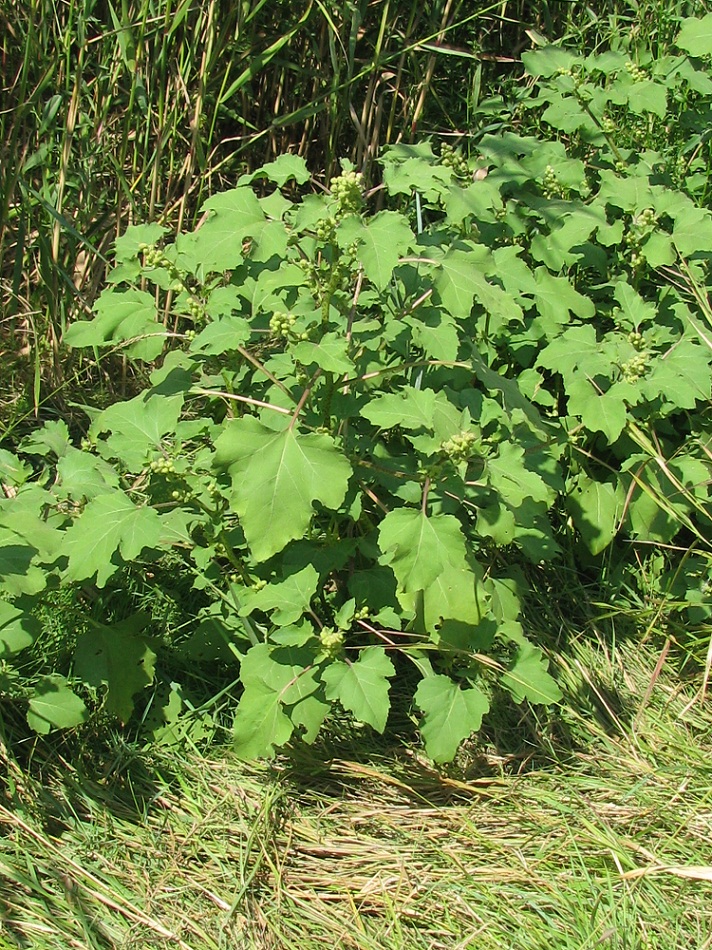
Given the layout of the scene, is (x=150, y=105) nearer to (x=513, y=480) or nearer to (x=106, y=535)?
(x=106, y=535)

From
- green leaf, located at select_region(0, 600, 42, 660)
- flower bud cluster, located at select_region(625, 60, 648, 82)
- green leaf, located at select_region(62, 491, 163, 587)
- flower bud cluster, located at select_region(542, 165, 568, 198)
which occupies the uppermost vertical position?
flower bud cluster, located at select_region(625, 60, 648, 82)

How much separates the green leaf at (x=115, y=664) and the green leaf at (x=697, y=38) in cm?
218

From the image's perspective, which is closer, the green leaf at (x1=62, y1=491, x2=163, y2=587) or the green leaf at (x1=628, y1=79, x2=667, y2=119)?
the green leaf at (x1=62, y1=491, x2=163, y2=587)

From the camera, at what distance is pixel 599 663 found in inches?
106

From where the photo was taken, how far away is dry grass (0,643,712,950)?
6.73ft

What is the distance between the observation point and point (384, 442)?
2.54m

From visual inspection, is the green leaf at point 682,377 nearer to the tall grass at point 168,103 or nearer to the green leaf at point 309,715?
the green leaf at point 309,715

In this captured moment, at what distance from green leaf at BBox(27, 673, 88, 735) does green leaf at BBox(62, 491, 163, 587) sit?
33cm

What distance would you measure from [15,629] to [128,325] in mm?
698

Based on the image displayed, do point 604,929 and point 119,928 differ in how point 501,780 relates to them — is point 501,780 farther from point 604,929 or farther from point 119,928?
point 119,928

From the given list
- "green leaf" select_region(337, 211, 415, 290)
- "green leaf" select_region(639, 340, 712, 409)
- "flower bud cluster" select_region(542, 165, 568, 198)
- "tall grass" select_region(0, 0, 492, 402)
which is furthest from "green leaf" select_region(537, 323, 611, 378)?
"tall grass" select_region(0, 0, 492, 402)

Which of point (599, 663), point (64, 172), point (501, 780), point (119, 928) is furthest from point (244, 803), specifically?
point (64, 172)

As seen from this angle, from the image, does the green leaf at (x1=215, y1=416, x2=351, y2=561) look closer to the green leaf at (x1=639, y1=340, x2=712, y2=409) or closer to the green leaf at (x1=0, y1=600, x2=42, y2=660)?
the green leaf at (x1=0, y1=600, x2=42, y2=660)

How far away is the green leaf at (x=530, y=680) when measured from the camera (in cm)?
228
